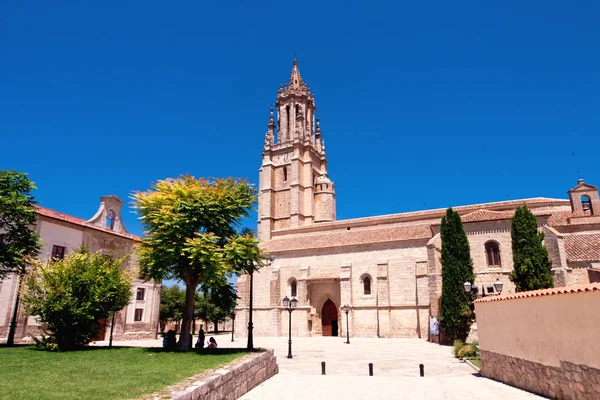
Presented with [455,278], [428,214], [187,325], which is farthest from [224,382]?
[428,214]

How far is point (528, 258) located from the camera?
2198 cm

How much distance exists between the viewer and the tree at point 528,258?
851 inches

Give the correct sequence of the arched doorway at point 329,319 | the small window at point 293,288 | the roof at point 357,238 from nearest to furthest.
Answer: the roof at point 357,238, the arched doorway at point 329,319, the small window at point 293,288

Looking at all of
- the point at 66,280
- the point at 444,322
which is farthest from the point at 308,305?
the point at 66,280

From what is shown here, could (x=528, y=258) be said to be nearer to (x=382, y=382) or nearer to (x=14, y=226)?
(x=382, y=382)

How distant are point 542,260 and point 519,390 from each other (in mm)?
14131

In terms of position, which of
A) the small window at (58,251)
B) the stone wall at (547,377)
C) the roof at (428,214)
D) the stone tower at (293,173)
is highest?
the stone tower at (293,173)

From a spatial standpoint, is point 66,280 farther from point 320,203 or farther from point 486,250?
point 320,203

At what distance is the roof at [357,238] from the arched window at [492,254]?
5392 millimetres

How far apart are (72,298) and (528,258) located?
2252cm

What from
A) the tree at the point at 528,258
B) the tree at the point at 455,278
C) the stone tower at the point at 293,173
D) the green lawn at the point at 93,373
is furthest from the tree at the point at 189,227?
the stone tower at the point at 293,173

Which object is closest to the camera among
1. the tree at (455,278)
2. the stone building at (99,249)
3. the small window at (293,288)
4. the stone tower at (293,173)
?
the stone building at (99,249)

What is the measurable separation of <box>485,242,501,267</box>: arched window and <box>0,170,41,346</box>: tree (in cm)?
2726

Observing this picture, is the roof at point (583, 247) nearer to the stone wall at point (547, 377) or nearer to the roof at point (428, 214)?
the roof at point (428, 214)
